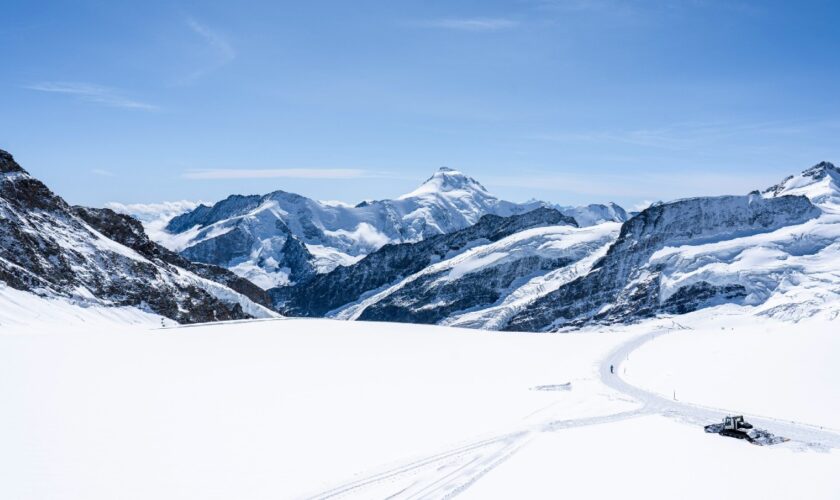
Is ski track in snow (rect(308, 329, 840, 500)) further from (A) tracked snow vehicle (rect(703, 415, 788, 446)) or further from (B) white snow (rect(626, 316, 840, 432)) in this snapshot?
(B) white snow (rect(626, 316, 840, 432))

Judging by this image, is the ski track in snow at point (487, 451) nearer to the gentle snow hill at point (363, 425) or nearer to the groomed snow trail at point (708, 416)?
the groomed snow trail at point (708, 416)

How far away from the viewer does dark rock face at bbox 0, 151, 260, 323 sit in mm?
123000

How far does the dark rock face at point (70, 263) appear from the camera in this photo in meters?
123

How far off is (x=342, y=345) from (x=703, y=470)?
41128 millimetres

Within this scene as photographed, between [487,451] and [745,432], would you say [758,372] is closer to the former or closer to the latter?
[745,432]

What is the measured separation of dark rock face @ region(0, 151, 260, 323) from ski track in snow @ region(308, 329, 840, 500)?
109 metres

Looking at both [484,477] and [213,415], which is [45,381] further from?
[484,477]

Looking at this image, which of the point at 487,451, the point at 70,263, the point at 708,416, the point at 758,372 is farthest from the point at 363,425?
the point at 70,263

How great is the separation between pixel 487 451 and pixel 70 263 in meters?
131

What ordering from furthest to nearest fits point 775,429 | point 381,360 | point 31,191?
point 31,191 < point 381,360 < point 775,429

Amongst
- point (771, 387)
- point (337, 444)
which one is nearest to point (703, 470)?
point (337, 444)

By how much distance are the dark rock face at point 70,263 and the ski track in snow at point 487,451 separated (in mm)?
109122

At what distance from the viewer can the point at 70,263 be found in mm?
133750

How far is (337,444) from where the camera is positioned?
31703 millimetres
